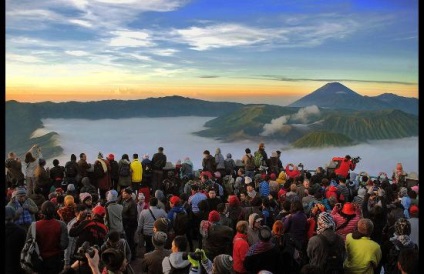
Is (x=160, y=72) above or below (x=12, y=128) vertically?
above

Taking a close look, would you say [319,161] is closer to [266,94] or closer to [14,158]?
[266,94]

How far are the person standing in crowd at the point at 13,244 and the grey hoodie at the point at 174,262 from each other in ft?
4.57

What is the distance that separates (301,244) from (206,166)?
19.3 ft

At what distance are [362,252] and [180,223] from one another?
2.53 metres

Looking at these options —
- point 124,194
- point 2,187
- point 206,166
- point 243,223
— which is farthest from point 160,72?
point 2,187

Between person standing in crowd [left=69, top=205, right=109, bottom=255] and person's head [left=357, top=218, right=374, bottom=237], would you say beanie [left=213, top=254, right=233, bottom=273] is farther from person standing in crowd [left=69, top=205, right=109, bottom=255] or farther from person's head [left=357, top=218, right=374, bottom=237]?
person's head [left=357, top=218, right=374, bottom=237]

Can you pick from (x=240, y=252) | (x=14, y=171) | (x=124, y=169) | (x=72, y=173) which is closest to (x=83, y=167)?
(x=72, y=173)

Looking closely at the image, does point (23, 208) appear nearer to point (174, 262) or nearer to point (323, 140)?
point (174, 262)

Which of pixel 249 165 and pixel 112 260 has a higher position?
pixel 112 260

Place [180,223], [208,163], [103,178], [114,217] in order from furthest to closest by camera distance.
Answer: [208,163] → [103,178] → [180,223] → [114,217]

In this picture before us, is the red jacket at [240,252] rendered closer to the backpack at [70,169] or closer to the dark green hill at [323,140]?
the backpack at [70,169]

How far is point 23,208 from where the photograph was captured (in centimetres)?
600

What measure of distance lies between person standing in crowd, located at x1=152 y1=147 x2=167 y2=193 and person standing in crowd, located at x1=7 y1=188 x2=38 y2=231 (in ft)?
16.9

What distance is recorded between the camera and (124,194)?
7.05m
